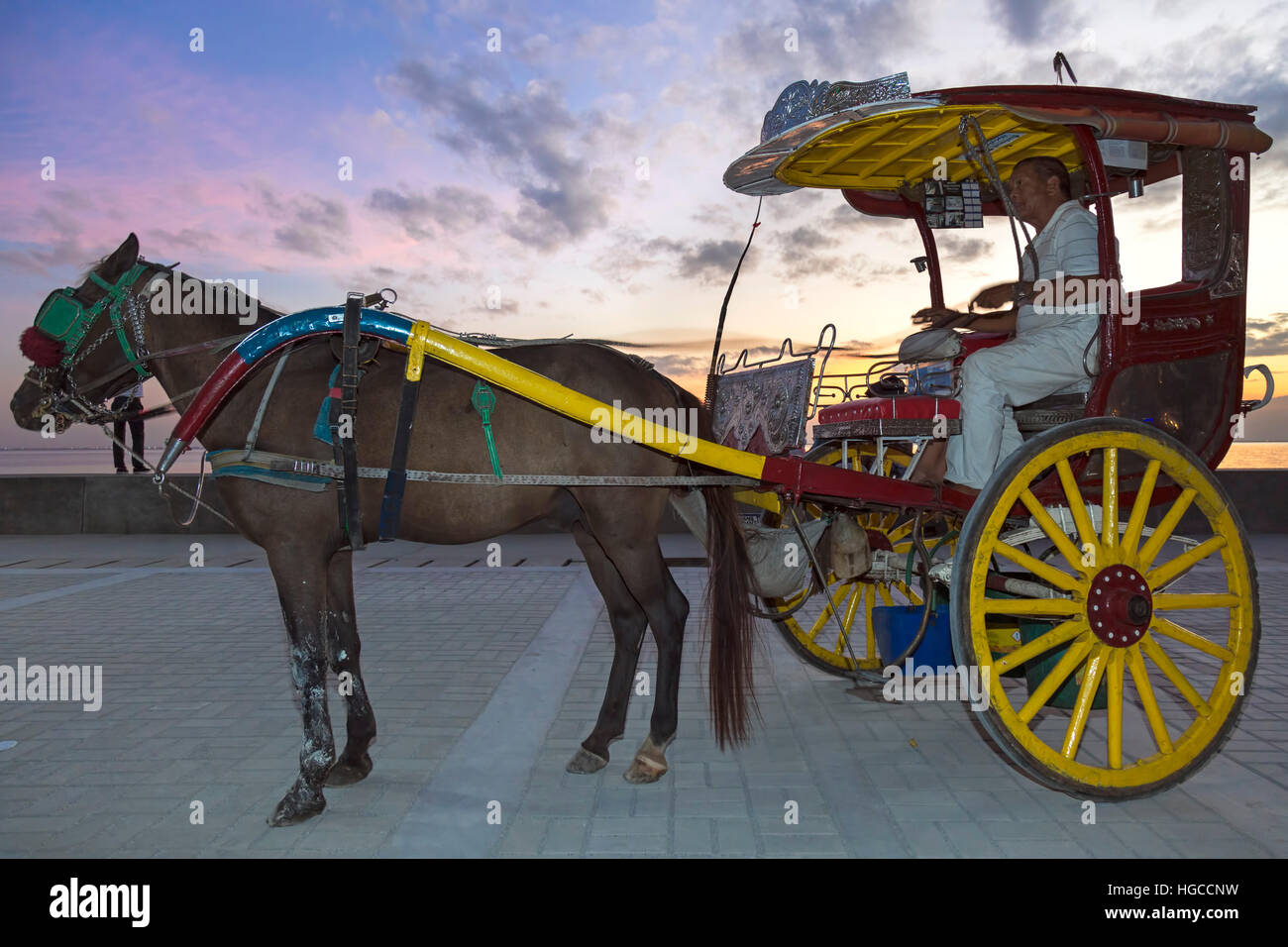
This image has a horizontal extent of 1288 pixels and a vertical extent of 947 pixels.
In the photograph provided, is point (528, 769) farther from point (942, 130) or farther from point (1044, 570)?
point (942, 130)

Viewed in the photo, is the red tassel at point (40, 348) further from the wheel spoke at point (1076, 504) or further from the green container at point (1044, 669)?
the green container at point (1044, 669)

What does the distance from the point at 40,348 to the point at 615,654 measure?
267cm

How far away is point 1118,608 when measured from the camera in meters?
3.26

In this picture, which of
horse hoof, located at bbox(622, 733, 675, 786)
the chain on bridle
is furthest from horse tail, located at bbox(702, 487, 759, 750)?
the chain on bridle

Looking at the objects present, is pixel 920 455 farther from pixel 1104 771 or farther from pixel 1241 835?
pixel 1241 835

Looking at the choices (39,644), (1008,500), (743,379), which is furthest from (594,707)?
(39,644)

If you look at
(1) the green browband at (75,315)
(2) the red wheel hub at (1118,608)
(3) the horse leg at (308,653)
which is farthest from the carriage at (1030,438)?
(1) the green browband at (75,315)

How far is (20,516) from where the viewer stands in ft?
40.5

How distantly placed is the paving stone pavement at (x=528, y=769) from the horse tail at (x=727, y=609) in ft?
0.41

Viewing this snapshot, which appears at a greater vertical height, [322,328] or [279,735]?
[322,328]

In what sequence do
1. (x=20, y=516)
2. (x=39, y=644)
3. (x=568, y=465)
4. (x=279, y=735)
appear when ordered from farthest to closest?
1. (x=20, y=516)
2. (x=39, y=644)
3. (x=279, y=735)
4. (x=568, y=465)

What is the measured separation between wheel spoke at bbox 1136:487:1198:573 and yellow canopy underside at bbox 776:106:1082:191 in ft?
5.32

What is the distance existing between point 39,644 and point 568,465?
4.73 meters

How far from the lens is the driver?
3.56 m
